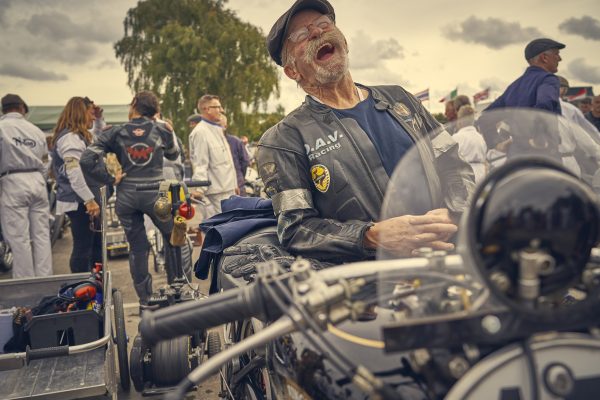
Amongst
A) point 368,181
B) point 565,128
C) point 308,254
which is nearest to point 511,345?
point 565,128

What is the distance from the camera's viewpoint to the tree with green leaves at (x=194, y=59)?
23.9 meters

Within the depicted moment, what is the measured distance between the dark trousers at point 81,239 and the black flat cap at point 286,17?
11.6 ft

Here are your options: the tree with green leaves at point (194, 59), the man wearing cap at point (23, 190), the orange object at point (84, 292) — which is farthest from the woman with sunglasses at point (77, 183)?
the tree with green leaves at point (194, 59)

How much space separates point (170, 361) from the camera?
9.55ft

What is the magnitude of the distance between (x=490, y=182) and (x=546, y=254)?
142 millimetres

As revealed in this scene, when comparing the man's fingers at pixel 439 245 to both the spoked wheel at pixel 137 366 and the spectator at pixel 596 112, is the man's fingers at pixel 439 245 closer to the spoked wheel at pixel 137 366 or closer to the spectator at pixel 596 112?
the spoked wheel at pixel 137 366

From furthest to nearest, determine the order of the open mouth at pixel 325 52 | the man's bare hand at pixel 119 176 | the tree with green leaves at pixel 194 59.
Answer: the tree with green leaves at pixel 194 59 < the man's bare hand at pixel 119 176 < the open mouth at pixel 325 52

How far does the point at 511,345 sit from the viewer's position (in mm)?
877

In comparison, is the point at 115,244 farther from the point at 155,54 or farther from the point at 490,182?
the point at 155,54

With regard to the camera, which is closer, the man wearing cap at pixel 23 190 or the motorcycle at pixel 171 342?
the motorcycle at pixel 171 342

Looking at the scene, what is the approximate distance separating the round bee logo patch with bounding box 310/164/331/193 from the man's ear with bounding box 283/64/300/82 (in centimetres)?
55

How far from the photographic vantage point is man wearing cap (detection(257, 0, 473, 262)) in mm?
1788

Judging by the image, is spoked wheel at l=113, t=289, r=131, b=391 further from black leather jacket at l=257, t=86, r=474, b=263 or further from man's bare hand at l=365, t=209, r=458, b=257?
man's bare hand at l=365, t=209, r=458, b=257

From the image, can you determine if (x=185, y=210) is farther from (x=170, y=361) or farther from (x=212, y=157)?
(x=212, y=157)
